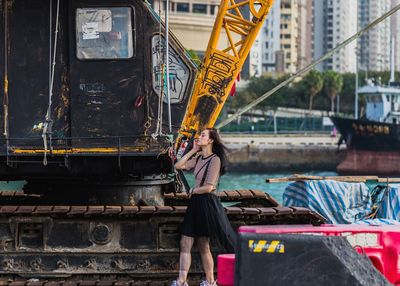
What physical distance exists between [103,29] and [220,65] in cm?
178

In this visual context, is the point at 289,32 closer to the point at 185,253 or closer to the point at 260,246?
the point at 185,253

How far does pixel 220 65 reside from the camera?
47.2 ft

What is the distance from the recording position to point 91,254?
12.9 m

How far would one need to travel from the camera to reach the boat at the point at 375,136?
8738 centimetres

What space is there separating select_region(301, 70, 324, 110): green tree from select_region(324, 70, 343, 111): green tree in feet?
5.86

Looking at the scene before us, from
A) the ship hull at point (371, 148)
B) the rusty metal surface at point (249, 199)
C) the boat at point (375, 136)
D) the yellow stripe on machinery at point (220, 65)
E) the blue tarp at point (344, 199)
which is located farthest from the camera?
the boat at point (375, 136)

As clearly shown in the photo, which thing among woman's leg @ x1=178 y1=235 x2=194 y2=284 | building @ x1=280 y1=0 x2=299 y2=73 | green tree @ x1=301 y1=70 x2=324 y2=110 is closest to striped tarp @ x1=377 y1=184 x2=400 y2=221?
woman's leg @ x1=178 y1=235 x2=194 y2=284

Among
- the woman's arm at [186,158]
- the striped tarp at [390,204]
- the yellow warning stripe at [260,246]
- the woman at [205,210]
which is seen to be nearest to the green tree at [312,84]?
the striped tarp at [390,204]

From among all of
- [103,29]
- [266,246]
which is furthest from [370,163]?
[266,246]

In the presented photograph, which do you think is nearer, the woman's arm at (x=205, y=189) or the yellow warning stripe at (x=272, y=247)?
the yellow warning stripe at (x=272, y=247)

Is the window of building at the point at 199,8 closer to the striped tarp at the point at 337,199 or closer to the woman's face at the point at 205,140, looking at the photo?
the striped tarp at the point at 337,199

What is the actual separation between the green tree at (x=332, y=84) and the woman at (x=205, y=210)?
118657mm

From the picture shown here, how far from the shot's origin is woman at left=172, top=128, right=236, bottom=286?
11.8 meters

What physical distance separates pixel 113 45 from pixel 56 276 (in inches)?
107
